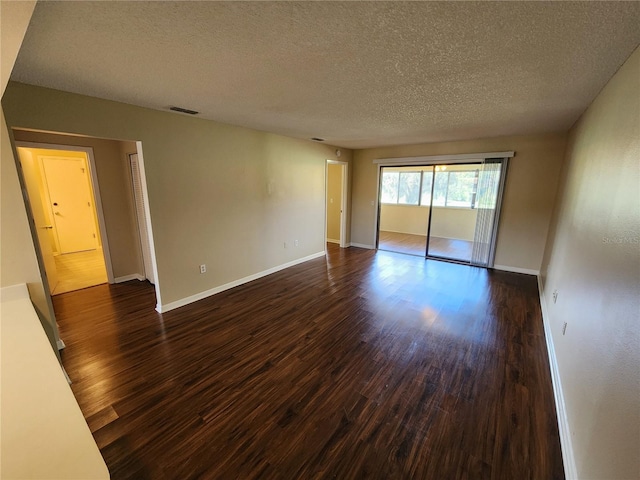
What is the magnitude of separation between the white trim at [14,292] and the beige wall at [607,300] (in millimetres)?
2979

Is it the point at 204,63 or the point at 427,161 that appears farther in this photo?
the point at 427,161

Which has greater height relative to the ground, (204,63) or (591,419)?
(204,63)

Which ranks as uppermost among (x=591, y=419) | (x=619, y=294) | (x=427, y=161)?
(x=427, y=161)

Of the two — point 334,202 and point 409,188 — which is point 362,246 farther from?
point 409,188

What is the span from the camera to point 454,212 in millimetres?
7414

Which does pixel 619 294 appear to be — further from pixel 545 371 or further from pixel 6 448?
pixel 6 448

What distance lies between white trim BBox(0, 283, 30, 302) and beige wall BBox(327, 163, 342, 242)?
5848 mm

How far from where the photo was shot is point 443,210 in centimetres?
757

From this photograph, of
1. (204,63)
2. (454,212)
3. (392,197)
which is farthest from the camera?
(392,197)

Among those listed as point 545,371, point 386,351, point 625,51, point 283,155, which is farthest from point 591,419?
point 283,155

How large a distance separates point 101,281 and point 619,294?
584cm

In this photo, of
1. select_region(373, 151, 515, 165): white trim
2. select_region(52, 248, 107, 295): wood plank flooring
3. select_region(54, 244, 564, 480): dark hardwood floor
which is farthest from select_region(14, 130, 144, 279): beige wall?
select_region(373, 151, 515, 165): white trim

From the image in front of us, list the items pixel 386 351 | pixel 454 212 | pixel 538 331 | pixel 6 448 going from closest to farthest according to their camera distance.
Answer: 1. pixel 6 448
2. pixel 386 351
3. pixel 538 331
4. pixel 454 212

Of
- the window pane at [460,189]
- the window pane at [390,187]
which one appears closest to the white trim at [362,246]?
the window pane at [390,187]
